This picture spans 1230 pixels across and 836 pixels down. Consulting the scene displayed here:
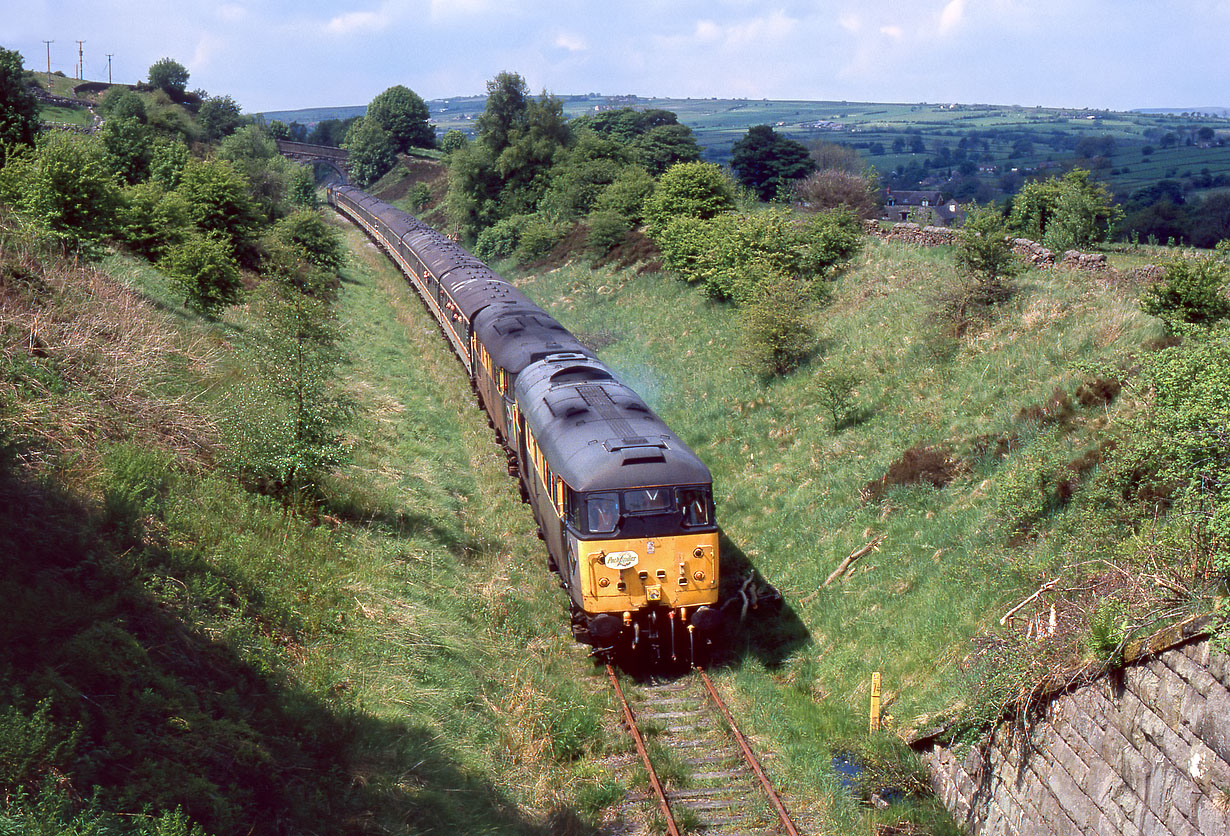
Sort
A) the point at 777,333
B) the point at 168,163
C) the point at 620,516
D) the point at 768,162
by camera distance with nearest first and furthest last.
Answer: the point at 620,516, the point at 777,333, the point at 168,163, the point at 768,162

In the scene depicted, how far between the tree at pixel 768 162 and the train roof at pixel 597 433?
48091 millimetres

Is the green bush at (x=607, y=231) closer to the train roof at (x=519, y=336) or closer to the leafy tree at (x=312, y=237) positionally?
the leafy tree at (x=312, y=237)

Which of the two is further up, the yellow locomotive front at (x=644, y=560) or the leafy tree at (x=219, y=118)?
the leafy tree at (x=219, y=118)

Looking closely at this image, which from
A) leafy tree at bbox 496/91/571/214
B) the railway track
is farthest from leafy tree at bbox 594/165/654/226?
the railway track

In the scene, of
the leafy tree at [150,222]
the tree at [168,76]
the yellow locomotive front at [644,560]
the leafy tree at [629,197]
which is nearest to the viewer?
the yellow locomotive front at [644,560]

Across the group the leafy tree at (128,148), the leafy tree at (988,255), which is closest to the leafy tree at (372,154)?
the leafy tree at (128,148)

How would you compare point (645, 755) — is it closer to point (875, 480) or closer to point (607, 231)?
point (875, 480)

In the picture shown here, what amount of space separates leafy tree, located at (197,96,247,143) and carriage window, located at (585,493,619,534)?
6700 centimetres

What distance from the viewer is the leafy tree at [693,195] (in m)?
39.6

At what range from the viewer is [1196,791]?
24.9 feet

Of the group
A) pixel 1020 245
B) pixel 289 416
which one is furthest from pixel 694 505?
pixel 1020 245

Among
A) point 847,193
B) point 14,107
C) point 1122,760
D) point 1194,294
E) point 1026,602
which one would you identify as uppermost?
point 14,107

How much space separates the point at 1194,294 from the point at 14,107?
141ft

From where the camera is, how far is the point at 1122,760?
8430 millimetres
